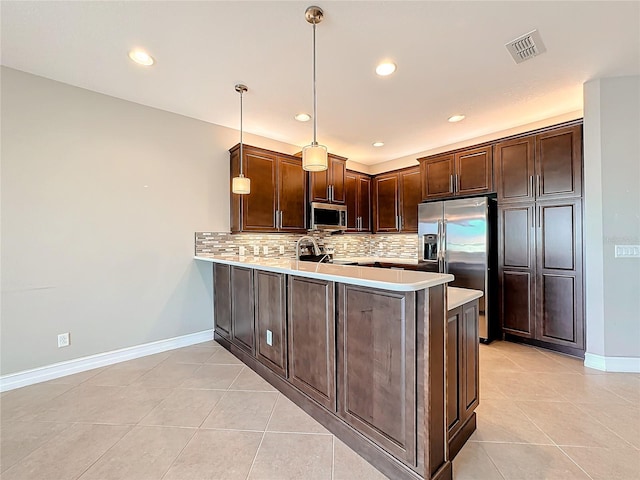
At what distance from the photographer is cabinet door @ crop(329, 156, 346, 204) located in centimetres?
430

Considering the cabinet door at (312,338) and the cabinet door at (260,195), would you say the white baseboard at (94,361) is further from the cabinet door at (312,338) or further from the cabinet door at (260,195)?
the cabinet door at (312,338)

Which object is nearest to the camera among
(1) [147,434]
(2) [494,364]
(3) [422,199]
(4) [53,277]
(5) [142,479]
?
(5) [142,479]

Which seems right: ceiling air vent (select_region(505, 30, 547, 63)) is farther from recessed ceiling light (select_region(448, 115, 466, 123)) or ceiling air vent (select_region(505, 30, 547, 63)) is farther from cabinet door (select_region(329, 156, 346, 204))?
cabinet door (select_region(329, 156, 346, 204))

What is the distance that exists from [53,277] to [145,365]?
115 cm

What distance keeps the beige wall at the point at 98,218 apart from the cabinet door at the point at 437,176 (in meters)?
2.78

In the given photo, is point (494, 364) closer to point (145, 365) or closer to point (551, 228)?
point (551, 228)

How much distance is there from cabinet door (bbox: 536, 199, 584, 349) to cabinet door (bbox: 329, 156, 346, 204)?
2.52 metres

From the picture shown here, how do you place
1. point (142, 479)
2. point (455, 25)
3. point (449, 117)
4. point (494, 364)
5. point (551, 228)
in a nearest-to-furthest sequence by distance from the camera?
point (142, 479) < point (455, 25) < point (494, 364) < point (551, 228) < point (449, 117)

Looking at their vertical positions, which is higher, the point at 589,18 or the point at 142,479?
the point at 589,18

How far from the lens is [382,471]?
144 centimetres

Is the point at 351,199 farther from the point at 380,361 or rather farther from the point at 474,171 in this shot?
the point at 380,361

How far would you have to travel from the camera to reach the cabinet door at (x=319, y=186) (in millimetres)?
4023

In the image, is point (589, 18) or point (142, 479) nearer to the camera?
point (142, 479)

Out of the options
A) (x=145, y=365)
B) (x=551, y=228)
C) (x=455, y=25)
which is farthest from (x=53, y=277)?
(x=551, y=228)
